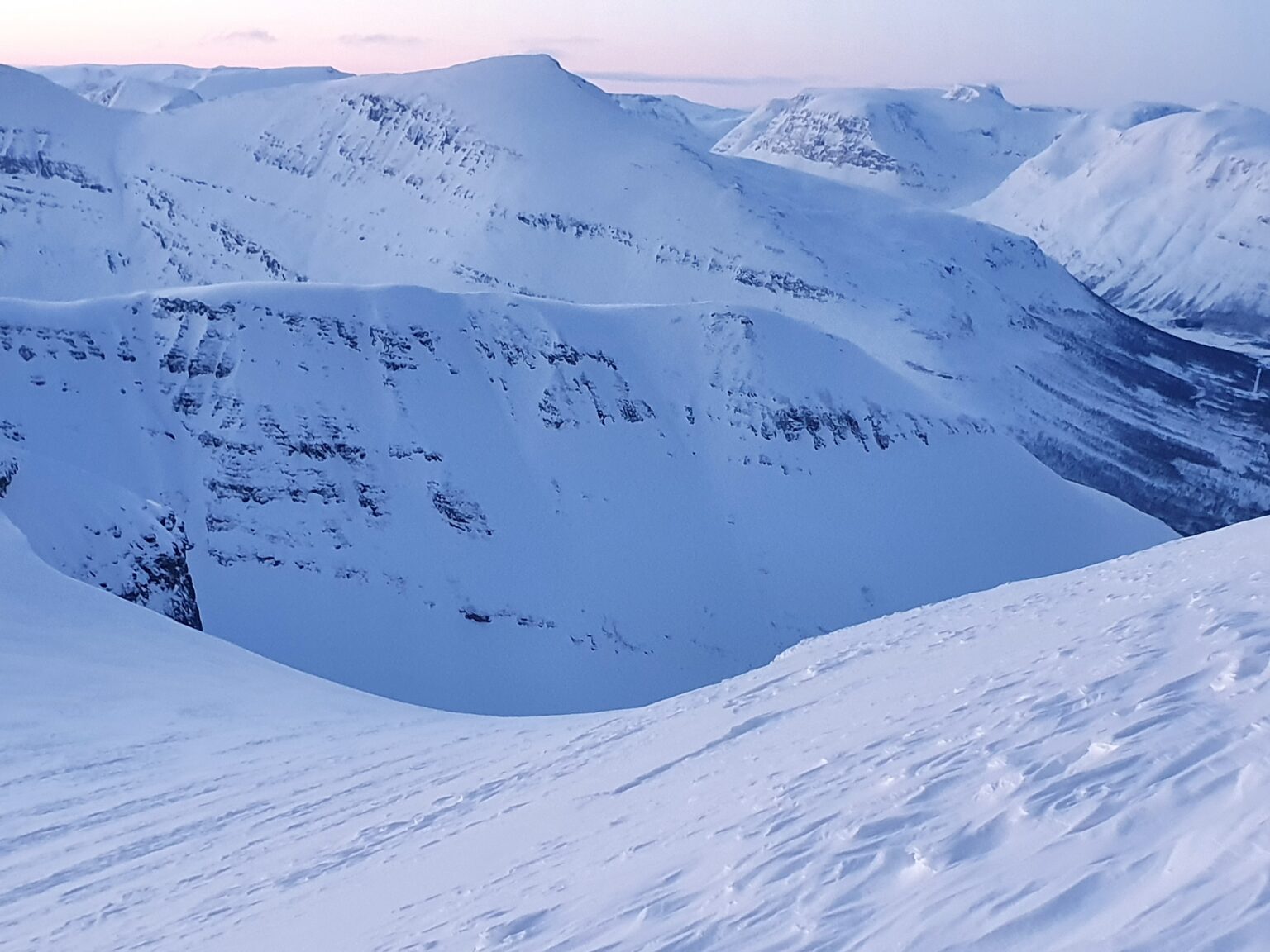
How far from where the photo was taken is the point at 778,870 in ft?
20.7

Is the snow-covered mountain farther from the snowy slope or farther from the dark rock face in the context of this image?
the snowy slope

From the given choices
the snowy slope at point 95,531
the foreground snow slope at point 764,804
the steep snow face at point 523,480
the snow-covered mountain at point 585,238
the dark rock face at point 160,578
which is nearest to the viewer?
the foreground snow slope at point 764,804

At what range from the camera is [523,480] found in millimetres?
55688

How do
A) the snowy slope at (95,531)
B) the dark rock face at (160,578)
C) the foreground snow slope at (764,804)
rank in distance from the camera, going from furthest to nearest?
1. the dark rock face at (160,578)
2. the snowy slope at (95,531)
3. the foreground snow slope at (764,804)

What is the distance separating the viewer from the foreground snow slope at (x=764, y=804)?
529cm

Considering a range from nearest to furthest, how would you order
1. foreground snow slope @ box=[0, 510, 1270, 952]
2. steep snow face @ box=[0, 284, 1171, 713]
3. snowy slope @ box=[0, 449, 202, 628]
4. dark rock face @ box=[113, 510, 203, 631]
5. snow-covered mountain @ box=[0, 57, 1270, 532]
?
1. foreground snow slope @ box=[0, 510, 1270, 952]
2. snowy slope @ box=[0, 449, 202, 628]
3. dark rock face @ box=[113, 510, 203, 631]
4. steep snow face @ box=[0, 284, 1171, 713]
5. snow-covered mountain @ box=[0, 57, 1270, 532]

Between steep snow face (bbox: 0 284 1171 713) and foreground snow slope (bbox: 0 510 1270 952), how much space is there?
3150 cm

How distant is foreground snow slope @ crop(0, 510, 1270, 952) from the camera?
529cm

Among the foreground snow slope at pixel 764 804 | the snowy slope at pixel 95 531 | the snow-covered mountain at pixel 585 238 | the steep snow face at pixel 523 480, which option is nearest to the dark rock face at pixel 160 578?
the snowy slope at pixel 95 531

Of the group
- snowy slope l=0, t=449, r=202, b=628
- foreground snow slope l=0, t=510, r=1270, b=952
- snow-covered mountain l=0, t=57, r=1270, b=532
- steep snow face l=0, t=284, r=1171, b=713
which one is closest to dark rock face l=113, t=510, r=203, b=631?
snowy slope l=0, t=449, r=202, b=628

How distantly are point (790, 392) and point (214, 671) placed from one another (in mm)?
46267

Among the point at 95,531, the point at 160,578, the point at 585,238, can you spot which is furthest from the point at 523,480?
the point at 585,238

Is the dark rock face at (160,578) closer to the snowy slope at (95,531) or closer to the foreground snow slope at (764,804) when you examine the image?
the snowy slope at (95,531)

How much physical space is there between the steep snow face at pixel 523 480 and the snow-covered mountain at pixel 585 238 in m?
37.0
